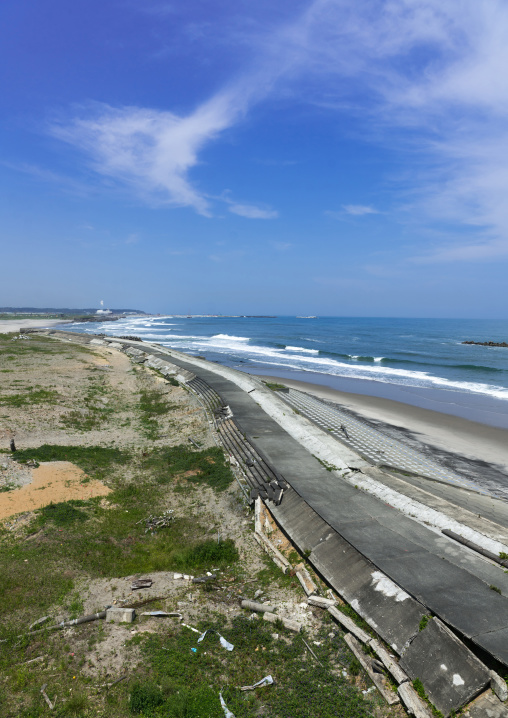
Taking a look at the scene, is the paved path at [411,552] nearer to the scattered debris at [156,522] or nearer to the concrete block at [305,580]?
the concrete block at [305,580]

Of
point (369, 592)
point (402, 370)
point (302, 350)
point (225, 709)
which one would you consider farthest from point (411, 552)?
point (302, 350)

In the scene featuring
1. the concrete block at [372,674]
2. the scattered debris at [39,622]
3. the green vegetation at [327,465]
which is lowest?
the scattered debris at [39,622]

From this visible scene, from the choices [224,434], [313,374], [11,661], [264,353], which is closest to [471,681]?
[11,661]

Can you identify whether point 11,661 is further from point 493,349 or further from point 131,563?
point 493,349

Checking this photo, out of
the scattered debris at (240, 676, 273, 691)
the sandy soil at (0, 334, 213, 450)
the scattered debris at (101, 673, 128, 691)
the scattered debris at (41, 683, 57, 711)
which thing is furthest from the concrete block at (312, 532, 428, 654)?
the sandy soil at (0, 334, 213, 450)

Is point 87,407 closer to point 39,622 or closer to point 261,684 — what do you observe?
point 39,622

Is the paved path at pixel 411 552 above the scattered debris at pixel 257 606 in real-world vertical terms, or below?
above

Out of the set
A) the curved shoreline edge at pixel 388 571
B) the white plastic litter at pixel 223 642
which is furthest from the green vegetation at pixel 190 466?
the white plastic litter at pixel 223 642
